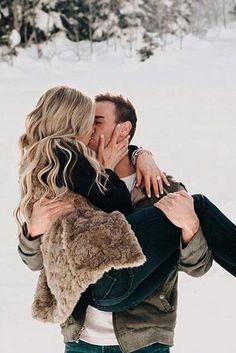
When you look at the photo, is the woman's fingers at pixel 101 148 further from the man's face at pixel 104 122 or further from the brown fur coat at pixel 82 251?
the brown fur coat at pixel 82 251

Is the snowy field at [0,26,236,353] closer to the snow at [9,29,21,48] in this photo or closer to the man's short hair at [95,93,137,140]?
the snow at [9,29,21,48]

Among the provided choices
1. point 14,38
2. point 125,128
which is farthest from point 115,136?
point 14,38

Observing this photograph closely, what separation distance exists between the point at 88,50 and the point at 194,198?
30.5ft

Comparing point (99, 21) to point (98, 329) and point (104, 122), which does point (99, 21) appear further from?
point (98, 329)

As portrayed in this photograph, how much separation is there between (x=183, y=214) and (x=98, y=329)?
439mm

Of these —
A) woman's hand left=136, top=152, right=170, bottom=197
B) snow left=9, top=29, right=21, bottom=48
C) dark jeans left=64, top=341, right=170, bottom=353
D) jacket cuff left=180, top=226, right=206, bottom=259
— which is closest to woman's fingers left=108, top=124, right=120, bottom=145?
woman's hand left=136, top=152, right=170, bottom=197

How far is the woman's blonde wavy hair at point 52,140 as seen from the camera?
1918 mm

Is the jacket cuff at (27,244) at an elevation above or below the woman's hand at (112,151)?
below

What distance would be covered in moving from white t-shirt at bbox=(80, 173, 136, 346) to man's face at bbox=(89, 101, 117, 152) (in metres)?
0.57

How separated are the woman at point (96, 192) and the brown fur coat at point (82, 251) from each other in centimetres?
6

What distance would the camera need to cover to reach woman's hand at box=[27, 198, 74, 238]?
6.21 feet

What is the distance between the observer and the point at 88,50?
10.9m

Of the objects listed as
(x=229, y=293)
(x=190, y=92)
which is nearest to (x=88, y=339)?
(x=229, y=293)

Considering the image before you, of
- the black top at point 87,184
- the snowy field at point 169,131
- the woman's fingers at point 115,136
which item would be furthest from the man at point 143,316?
the snowy field at point 169,131
